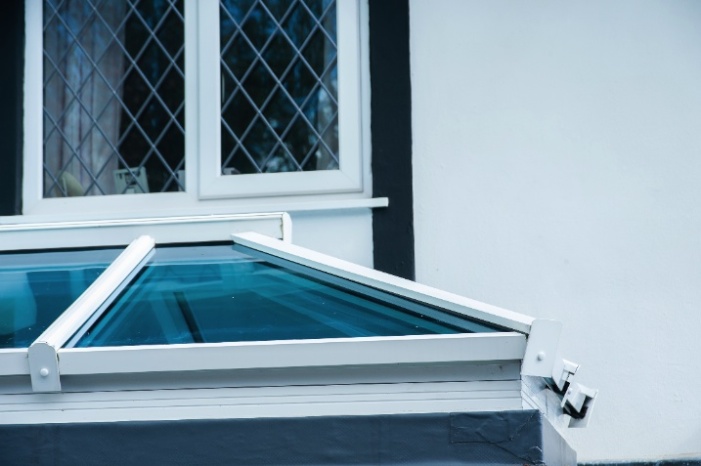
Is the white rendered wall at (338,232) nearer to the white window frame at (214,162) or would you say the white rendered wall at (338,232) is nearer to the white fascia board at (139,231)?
the white window frame at (214,162)

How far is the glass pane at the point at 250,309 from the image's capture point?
226 cm

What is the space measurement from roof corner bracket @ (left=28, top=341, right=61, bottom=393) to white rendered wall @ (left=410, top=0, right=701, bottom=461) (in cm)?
204

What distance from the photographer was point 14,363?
217 centimetres

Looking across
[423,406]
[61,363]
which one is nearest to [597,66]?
[423,406]

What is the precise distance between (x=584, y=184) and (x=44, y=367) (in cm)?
254

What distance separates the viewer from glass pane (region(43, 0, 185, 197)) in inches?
170

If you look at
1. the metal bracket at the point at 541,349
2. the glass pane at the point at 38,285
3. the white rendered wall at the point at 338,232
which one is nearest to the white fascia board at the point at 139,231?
the glass pane at the point at 38,285

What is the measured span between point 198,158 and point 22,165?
0.84 meters

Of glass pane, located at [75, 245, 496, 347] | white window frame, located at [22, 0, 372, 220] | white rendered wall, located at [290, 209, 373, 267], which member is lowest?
glass pane, located at [75, 245, 496, 347]

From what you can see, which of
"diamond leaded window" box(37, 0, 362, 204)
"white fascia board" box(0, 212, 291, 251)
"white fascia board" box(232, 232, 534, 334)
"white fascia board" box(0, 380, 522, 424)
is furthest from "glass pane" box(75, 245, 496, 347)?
"diamond leaded window" box(37, 0, 362, 204)

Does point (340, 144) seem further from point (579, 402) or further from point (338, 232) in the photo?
point (579, 402)

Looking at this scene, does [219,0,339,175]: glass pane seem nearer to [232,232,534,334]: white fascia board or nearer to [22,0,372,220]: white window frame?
[22,0,372,220]: white window frame

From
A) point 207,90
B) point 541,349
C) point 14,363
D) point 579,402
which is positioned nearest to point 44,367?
point 14,363

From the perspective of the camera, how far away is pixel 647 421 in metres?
3.82
